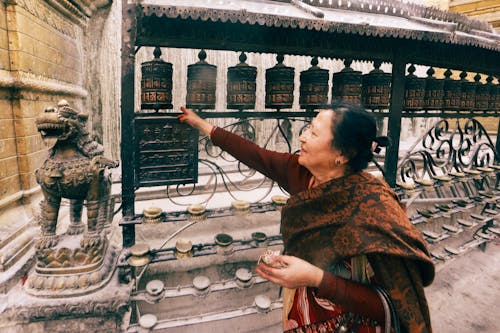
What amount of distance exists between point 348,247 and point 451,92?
3.29 metres

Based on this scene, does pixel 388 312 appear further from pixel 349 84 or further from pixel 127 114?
pixel 349 84

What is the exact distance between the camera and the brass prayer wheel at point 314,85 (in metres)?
2.92

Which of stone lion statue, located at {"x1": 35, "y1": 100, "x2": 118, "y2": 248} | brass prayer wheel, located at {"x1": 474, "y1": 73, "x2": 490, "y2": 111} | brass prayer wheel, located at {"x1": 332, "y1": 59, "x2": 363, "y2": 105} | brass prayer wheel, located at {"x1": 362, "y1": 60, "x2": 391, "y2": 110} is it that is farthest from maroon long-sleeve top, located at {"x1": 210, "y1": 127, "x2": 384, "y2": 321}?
brass prayer wheel, located at {"x1": 474, "y1": 73, "x2": 490, "y2": 111}

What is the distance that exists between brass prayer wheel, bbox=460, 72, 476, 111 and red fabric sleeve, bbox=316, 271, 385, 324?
351cm

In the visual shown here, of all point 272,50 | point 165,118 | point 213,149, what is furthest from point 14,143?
point 213,149

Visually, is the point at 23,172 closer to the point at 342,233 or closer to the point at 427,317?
the point at 342,233

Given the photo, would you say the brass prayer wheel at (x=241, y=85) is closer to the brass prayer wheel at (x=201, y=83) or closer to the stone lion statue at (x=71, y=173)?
the brass prayer wheel at (x=201, y=83)

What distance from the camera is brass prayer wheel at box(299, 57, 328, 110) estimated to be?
2922mm

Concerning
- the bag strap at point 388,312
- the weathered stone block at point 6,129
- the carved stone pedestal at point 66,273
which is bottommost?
the carved stone pedestal at point 66,273

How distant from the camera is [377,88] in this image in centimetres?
320

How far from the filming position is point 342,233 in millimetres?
1417

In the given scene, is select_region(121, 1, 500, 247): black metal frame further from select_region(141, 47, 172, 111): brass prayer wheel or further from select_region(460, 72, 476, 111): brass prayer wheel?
select_region(460, 72, 476, 111): brass prayer wheel

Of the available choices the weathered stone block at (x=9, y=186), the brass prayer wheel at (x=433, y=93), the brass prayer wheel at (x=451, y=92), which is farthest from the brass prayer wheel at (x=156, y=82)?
the brass prayer wheel at (x=451, y=92)

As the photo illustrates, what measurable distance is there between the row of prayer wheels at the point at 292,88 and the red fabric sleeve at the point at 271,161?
0.57m
